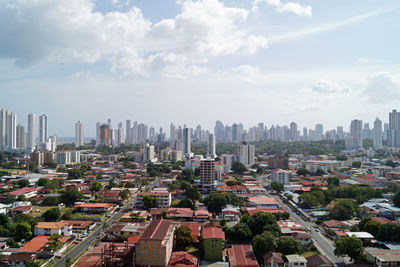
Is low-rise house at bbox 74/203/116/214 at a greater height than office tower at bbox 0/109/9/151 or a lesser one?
lesser

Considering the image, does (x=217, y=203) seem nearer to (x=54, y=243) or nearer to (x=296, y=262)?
(x=296, y=262)

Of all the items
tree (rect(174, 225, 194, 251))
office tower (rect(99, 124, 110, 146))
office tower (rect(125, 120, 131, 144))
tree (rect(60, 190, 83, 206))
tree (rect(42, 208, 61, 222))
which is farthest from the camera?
office tower (rect(125, 120, 131, 144))

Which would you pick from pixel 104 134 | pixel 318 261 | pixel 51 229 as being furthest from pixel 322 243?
pixel 104 134

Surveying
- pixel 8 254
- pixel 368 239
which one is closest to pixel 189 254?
pixel 8 254

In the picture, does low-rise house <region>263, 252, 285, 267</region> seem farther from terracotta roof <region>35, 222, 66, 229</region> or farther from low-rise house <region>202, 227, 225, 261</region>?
terracotta roof <region>35, 222, 66, 229</region>

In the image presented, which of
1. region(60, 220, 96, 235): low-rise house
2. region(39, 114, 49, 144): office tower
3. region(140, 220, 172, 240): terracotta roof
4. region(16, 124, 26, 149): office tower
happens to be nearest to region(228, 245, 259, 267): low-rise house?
region(140, 220, 172, 240): terracotta roof
